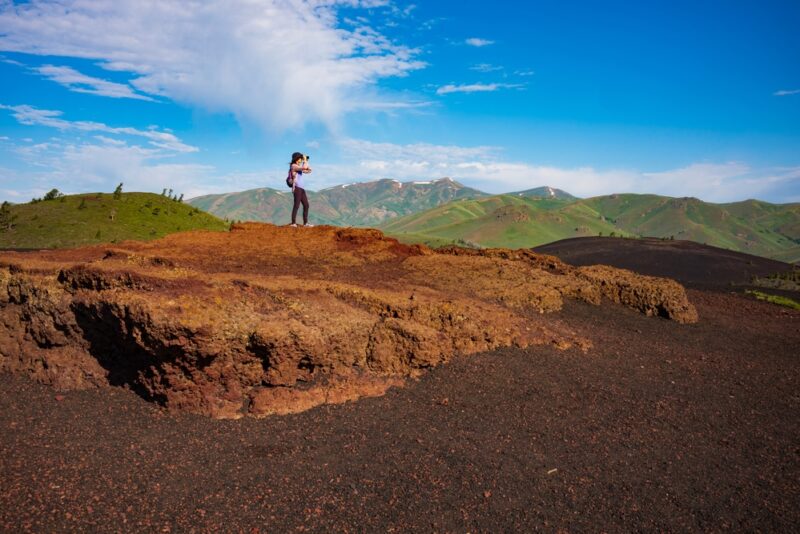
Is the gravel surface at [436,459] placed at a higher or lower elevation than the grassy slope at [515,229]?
lower

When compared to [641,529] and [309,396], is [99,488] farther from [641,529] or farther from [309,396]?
[641,529]

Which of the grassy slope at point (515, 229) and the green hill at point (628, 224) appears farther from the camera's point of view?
the green hill at point (628, 224)

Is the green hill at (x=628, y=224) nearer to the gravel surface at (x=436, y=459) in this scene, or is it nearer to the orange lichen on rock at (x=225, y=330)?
the orange lichen on rock at (x=225, y=330)

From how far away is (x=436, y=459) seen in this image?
7070mm

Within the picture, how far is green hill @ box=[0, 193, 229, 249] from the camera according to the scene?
96.7 feet

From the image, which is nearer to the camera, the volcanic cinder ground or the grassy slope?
the volcanic cinder ground

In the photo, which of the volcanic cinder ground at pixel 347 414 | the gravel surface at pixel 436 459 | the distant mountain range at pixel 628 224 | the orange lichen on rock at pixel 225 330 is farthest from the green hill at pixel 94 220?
the distant mountain range at pixel 628 224

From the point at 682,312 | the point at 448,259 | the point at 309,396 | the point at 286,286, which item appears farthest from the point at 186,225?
the point at 682,312

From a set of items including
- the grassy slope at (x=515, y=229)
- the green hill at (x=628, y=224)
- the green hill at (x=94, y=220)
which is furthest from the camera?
the green hill at (x=628, y=224)

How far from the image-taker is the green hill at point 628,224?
10462 cm

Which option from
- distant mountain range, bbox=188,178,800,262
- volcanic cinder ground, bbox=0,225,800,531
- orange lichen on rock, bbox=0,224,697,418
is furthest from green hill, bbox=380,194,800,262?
volcanic cinder ground, bbox=0,225,800,531

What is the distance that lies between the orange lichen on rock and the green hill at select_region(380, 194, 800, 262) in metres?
65.0

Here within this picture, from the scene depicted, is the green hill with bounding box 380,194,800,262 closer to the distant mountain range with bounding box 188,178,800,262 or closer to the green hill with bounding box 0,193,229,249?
the distant mountain range with bounding box 188,178,800,262

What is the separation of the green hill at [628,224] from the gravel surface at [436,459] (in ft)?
219
